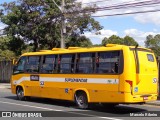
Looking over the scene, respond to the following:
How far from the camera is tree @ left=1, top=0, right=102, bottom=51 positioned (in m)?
34.5

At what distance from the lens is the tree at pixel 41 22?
34.5m

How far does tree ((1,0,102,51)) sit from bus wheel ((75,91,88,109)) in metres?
18.8

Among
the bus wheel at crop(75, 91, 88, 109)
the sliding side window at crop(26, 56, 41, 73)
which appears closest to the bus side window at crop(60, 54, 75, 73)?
the bus wheel at crop(75, 91, 88, 109)

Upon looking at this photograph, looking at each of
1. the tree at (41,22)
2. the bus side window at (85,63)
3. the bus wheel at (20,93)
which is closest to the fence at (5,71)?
the tree at (41,22)

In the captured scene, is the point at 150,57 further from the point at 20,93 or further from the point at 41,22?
the point at 41,22

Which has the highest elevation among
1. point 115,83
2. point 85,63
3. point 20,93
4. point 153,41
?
point 153,41

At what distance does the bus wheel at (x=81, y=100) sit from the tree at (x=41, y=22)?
18.8 m

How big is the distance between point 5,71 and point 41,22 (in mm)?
6230

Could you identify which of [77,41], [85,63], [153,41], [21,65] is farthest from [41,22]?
[153,41]

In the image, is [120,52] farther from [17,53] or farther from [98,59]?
[17,53]

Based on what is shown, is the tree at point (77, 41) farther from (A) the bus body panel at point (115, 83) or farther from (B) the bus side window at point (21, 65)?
(A) the bus body panel at point (115, 83)

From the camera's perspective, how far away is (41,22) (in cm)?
3453

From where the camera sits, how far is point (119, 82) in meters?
13.7

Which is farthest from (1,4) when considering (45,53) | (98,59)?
(98,59)
